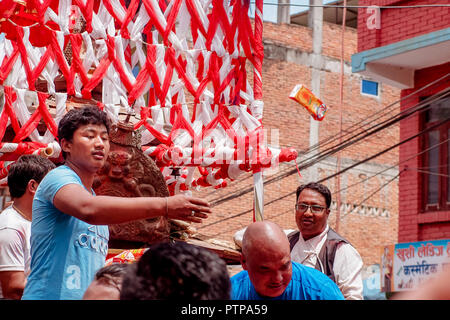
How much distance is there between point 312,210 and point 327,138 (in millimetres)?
17887

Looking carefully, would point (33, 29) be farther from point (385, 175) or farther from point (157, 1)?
point (385, 175)

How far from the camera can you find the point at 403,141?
13.4 m

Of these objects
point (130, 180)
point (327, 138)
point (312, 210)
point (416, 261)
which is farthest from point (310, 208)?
point (327, 138)

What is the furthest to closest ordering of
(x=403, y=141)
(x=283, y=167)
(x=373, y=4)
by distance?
(x=283, y=167) < (x=373, y=4) < (x=403, y=141)

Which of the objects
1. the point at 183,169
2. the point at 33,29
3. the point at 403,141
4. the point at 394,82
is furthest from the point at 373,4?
the point at 33,29

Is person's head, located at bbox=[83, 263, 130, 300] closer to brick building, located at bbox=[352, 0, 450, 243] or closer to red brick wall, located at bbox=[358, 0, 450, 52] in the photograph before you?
brick building, located at bbox=[352, 0, 450, 243]

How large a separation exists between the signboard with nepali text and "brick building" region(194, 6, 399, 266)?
8484 millimetres

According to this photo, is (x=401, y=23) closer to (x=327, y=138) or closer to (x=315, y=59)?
(x=327, y=138)

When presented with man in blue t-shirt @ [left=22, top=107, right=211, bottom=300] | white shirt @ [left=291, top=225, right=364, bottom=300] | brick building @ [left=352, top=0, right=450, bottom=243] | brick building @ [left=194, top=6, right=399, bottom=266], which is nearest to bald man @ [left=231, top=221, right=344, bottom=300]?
man in blue t-shirt @ [left=22, top=107, right=211, bottom=300]

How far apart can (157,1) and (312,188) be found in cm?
232

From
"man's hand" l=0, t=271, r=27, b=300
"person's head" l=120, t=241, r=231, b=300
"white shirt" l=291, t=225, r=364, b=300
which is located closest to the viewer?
"person's head" l=120, t=241, r=231, b=300

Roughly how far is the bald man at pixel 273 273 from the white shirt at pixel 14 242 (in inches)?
49.5

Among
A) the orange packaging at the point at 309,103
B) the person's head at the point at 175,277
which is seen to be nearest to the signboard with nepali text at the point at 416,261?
the orange packaging at the point at 309,103

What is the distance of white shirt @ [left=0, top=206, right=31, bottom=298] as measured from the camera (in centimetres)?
405
